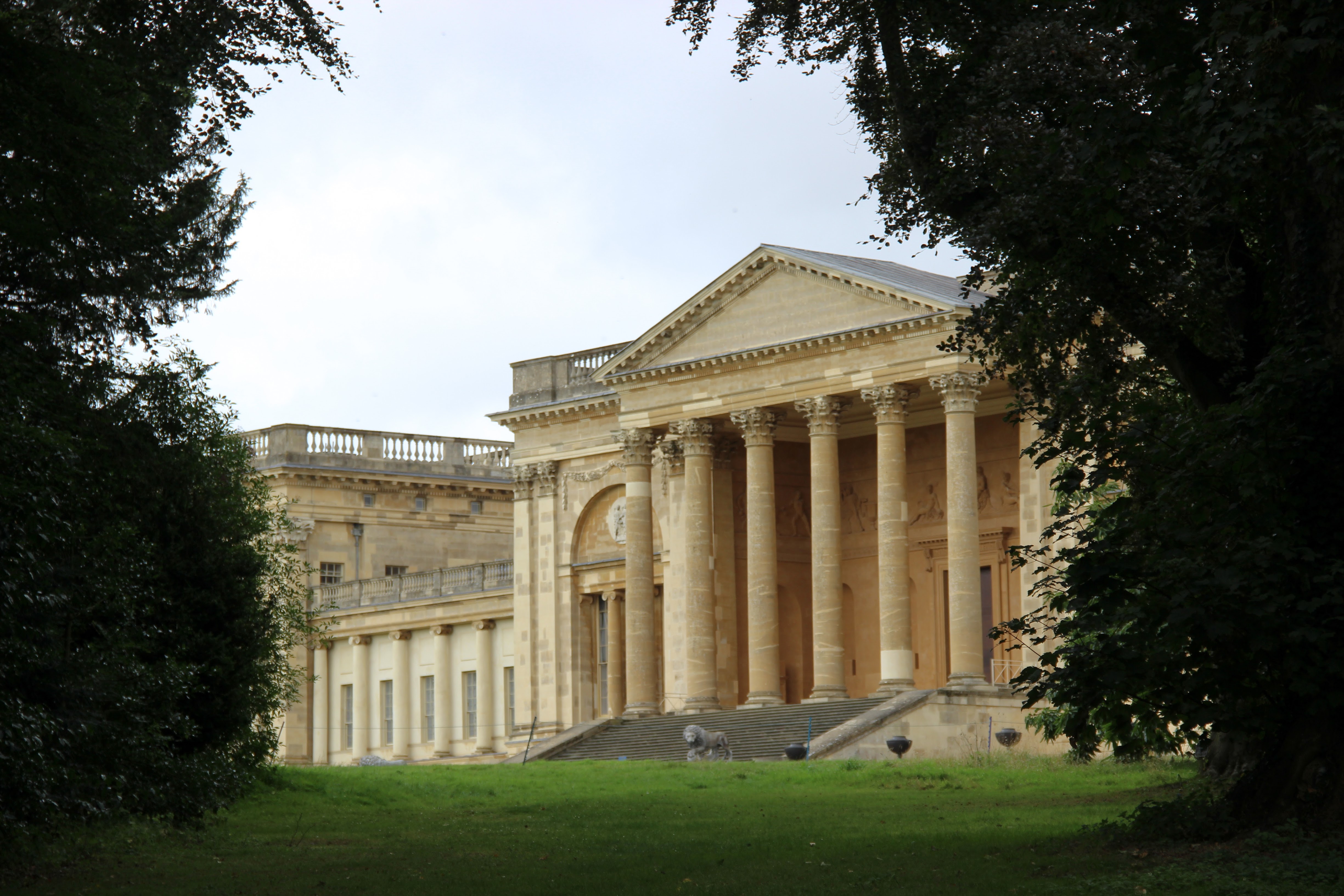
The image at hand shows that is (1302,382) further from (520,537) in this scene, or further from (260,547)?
(520,537)

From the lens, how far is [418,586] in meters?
62.1

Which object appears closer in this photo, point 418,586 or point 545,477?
point 545,477

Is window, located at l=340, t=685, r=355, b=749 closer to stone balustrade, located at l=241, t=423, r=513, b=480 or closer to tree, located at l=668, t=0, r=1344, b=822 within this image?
stone balustrade, located at l=241, t=423, r=513, b=480

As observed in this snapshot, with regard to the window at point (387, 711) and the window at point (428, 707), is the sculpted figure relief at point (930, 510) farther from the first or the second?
the window at point (387, 711)

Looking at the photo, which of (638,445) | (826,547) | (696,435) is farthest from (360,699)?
(826,547)

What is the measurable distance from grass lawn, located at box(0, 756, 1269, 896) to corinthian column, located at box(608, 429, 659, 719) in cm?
1463

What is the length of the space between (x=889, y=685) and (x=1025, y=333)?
2581 cm

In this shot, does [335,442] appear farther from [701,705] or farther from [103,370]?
[103,370]

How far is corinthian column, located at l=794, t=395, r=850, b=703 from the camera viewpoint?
43625 mm

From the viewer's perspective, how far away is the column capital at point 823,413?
146 ft

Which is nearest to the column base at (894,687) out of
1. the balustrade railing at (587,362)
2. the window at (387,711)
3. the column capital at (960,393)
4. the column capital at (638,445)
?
the column capital at (960,393)

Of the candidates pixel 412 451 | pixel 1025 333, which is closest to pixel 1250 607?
pixel 1025 333

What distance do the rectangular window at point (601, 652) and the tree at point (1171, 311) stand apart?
3513 cm

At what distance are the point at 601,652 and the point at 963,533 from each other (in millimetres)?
15703
